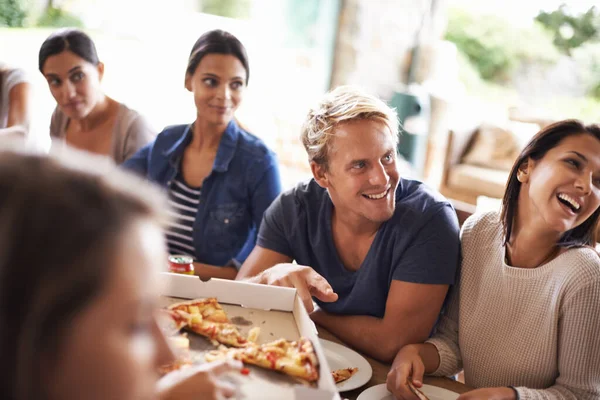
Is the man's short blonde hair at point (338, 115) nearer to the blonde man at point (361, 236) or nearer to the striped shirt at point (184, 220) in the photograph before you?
the blonde man at point (361, 236)

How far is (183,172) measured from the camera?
A: 7.91 ft

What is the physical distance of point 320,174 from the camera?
1.85 metres

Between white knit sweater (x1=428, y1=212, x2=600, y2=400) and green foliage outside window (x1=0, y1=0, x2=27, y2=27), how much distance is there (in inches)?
132

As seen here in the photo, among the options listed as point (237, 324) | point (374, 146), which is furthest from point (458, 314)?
point (237, 324)

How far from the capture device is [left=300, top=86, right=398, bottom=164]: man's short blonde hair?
173 centimetres

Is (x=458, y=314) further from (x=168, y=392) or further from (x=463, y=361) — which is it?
(x=168, y=392)

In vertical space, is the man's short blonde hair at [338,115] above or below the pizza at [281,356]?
above

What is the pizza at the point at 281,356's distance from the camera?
43.9 inches

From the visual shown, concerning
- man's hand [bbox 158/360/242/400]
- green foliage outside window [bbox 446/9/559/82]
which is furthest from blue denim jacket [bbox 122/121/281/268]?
green foliage outside window [bbox 446/9/559/82]

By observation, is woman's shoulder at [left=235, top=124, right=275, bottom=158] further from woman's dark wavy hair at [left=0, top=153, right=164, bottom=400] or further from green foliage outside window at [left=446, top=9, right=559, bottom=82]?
green foliage outside window at [left=446, top=9, right=559, bottom=82]

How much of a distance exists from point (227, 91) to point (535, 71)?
6891mm

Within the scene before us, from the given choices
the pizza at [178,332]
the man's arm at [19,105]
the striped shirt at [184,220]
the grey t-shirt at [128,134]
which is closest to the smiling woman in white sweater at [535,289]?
the pizza at [178,332]

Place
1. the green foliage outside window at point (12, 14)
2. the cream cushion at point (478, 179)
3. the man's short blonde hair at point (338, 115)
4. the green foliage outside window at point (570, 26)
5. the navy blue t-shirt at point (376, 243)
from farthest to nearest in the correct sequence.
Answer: the green foliage outside window at point (570, 26), the cream cushion at point (478, 179), the green foliage outside window at point (12, 14), the man's short blonde hair at point (338, 115), the navy blue t-shirt at point (376, 243)

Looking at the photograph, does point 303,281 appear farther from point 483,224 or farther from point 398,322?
point 483,224
